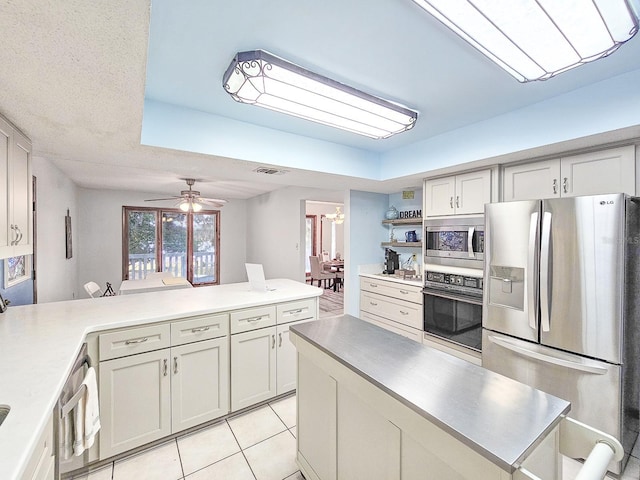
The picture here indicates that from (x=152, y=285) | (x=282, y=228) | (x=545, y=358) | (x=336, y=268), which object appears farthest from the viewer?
(x=336, y=268)

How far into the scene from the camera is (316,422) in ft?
4.73

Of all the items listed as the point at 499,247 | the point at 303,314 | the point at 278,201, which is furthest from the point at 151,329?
the point at 278,201

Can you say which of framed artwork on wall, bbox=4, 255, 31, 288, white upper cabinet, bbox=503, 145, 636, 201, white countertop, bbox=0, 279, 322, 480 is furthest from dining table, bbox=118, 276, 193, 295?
white upper cabinet, bbox=503, 145, 636, 201

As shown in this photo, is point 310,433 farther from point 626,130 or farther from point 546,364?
point 626,130

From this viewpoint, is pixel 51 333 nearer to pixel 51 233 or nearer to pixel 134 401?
pixel 134 401

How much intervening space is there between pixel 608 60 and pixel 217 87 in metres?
2.28

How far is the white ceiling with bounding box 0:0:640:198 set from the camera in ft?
3.03

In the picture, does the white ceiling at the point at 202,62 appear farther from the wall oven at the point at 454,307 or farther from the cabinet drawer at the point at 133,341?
the wall oven at the point at 454,307

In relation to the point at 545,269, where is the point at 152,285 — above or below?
below

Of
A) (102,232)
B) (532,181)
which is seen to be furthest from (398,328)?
(102,232)

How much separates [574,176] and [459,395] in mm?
2109

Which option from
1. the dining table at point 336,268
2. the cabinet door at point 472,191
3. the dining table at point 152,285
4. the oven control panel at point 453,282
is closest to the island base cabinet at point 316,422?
the oven control panel at point 453,282

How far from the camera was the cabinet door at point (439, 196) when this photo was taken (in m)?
2.97

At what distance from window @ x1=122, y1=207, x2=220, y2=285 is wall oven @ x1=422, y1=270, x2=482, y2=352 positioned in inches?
221
